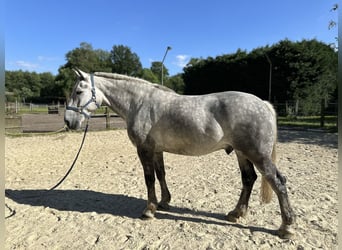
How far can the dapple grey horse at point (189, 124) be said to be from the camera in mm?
2916

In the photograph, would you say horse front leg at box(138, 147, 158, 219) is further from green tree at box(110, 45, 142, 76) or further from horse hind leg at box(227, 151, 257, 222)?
green tree at box(110, 45, 142, 76)

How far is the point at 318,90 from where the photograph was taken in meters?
20.2

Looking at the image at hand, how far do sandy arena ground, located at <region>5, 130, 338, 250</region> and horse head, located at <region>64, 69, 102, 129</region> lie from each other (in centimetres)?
131

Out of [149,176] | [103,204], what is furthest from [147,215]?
[103,204]

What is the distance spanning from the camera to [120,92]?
11.9ft

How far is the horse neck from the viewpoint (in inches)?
141

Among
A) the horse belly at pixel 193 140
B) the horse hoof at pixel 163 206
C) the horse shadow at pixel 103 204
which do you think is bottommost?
the horse shadow at pixel 103 204

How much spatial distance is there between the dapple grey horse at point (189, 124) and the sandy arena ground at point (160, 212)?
277 mm

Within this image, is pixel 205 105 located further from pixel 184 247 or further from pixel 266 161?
pixel 184 247

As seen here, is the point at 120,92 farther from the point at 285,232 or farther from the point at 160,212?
the point at 285,232

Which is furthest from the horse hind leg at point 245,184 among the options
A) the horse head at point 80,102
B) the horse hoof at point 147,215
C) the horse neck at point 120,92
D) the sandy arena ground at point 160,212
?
the horse head at point 80,102

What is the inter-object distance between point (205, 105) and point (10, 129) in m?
11.8

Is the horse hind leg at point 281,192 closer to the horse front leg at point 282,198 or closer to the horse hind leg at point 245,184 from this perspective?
the horse front leg at point 282,198

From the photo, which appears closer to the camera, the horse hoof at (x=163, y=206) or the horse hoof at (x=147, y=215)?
the horse hoof at (x=147, y=215)
